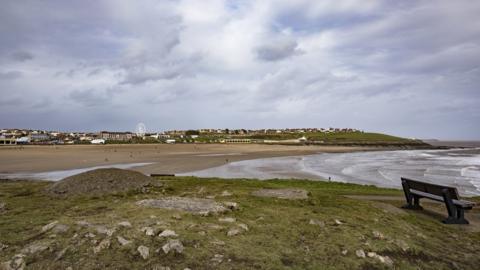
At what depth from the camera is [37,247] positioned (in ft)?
17.8

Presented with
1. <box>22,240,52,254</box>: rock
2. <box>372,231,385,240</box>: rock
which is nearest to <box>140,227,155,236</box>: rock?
<box>22,240,52,254</box>: rock

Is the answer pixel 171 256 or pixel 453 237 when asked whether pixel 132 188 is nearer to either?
pixel 171 256

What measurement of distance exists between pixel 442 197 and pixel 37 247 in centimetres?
1061

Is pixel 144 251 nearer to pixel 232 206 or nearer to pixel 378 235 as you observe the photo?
pixel 232 206

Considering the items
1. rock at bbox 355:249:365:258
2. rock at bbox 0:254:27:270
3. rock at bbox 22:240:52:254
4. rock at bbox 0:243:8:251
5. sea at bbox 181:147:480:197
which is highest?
rock at bbox 22:240:52:254

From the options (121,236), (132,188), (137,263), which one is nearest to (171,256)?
(137,263)

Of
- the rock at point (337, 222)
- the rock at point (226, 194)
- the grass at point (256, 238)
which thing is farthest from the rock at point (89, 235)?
the rock at point (226, 194)

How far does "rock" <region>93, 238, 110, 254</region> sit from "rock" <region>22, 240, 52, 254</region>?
820 mm

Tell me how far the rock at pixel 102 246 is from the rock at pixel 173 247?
3.16ft

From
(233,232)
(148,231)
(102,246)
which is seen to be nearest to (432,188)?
(233,232)

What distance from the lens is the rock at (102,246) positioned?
534 centimetres

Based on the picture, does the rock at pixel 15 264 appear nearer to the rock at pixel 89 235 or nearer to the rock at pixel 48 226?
the rock at pixel 89 235

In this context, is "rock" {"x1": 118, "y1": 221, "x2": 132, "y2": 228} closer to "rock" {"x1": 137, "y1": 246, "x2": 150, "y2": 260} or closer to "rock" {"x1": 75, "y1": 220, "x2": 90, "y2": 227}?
"rock" {"x1": 75, "y1": 220, "x2": 90, "y2": 227}

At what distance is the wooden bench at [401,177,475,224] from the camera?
924 cm
